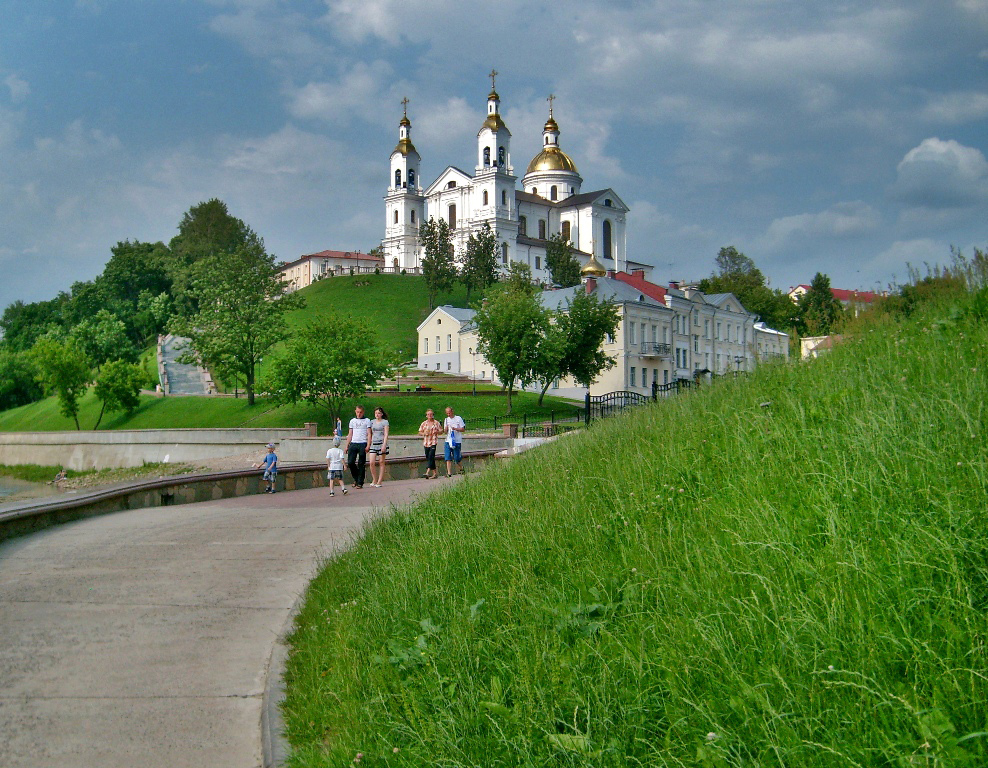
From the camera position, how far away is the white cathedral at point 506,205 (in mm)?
105312

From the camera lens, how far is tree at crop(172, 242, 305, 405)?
53.0 m

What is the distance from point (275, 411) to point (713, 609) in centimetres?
4869

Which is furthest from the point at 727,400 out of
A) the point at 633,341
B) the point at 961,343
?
the point at 633,341

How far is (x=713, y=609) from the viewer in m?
3.87

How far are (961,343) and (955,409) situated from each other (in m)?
1.99

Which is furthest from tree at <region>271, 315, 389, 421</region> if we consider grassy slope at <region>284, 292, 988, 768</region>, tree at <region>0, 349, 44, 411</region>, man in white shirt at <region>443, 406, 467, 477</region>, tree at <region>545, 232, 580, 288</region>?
tree at <region>0, 349, 44, 411</region>

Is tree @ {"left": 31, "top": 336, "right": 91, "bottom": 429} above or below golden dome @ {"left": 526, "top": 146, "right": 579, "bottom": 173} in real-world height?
below

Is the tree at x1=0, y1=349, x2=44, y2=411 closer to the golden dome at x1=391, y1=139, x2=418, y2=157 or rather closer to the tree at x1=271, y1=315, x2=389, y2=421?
the tree at x1=271, y1=315, x2=389, y2=421

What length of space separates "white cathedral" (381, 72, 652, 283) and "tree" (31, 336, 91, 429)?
51051 mm

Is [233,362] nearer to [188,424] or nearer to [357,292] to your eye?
[188,424]

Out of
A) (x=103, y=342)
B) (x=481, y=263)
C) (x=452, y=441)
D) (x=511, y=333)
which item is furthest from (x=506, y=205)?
(x=452, y=441)

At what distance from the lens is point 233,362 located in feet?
175

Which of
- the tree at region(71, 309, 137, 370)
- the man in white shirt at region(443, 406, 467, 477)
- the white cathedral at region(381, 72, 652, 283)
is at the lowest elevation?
the man in white shirt at region(443, 406, 467, 477)

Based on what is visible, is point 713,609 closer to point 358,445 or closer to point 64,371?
point 358,445
